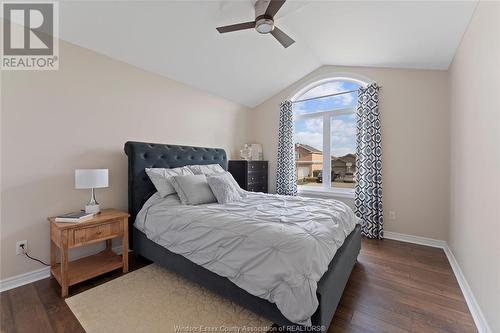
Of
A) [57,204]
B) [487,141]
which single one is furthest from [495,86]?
[57,204]

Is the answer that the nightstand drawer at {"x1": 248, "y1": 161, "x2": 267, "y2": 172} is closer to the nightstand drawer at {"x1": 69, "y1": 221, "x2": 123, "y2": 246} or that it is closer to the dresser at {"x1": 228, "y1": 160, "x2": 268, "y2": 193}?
the dresser at {"x1": 228, "y1": 160, "x2": 268, "y2": 193}

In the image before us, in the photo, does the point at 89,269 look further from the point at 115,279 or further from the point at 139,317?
the point at 139,317

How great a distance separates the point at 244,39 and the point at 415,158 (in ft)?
9.98

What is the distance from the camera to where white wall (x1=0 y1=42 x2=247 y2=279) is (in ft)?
6.56

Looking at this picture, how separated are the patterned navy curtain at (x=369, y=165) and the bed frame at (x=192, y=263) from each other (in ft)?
3.78

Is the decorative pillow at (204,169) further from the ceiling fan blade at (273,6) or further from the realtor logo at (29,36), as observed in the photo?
the ceiling fan blade at (273,6)

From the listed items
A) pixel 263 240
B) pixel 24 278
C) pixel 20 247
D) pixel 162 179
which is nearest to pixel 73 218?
pixel 20 247

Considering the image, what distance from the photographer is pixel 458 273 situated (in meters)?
2.26

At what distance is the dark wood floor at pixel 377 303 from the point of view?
1.57 metres

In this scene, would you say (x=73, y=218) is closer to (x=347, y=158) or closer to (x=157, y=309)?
(x=157, y=309)

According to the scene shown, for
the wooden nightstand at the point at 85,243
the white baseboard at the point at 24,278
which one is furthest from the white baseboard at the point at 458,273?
the white baseboard at the point at 24,278

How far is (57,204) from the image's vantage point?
2.26 m

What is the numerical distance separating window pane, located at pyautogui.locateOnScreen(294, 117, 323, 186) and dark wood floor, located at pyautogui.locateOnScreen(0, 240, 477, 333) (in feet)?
6.91

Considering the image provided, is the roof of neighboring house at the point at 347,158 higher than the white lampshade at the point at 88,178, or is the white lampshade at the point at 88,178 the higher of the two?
the roof of neighboring house at the point at 347,158
